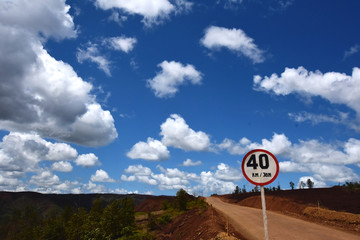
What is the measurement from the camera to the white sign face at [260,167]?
21.4 feet

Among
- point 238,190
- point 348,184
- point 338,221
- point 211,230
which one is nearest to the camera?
point 211,230

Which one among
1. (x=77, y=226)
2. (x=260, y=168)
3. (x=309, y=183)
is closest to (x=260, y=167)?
(x=260, y=168)

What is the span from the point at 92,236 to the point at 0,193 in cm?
20440

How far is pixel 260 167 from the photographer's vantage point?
6.59 m

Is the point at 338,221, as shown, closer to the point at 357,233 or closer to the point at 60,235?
the point at 357,233

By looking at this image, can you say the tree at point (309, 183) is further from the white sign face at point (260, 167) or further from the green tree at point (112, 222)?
the white sign face at point (260, 167)

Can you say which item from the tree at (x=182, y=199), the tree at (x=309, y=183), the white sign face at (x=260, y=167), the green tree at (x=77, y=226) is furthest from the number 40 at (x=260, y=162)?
the tree at (x=309, y=183)

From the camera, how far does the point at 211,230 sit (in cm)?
1630

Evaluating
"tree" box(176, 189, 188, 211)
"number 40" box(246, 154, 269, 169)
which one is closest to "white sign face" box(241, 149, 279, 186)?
"number 40" box(246, 154, 269, 169)

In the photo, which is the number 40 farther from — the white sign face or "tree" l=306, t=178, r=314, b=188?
"tree" l=306, t=178, r=314, b=188

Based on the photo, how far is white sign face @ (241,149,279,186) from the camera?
21.4 ft

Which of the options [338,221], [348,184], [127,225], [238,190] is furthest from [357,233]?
[238,190]

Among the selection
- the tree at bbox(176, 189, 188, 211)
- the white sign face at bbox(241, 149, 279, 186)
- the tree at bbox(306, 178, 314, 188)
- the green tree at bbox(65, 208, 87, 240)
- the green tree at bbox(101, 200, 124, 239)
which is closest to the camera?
the white sign face at bbox(241, 149, 279, 186)

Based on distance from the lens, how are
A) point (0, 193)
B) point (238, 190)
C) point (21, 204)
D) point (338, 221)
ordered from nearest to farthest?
point (338, 221)
point (238, 190)
point (21, 204)
point (0, 193)
